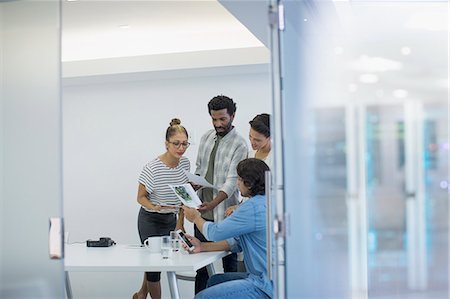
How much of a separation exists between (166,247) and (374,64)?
5.21 ft

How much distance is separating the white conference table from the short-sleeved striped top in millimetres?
931

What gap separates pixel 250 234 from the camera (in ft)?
13.8

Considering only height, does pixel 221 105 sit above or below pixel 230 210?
above

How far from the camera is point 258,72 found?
758 cm

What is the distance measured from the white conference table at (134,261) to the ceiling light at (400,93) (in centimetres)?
136

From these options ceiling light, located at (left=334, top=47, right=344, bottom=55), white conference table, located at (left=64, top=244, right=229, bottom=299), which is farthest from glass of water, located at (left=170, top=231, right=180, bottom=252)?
ceiling light, located at (left=334, top=47, right=344, bottom=55)

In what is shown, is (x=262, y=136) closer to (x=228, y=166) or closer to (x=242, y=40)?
(x=228, y=166)

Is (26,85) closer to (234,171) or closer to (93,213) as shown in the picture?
(234,171)

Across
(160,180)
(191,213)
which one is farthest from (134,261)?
(160,180)

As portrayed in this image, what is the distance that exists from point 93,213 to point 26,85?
15.7 feet

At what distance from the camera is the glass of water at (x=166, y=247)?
447 cm

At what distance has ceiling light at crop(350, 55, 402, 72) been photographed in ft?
12.3

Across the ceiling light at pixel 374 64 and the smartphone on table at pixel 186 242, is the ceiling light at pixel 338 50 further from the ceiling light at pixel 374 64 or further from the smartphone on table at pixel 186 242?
the smartphone on table at pixel 186 242

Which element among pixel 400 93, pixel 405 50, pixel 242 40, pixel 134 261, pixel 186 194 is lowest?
pixel 134 261
